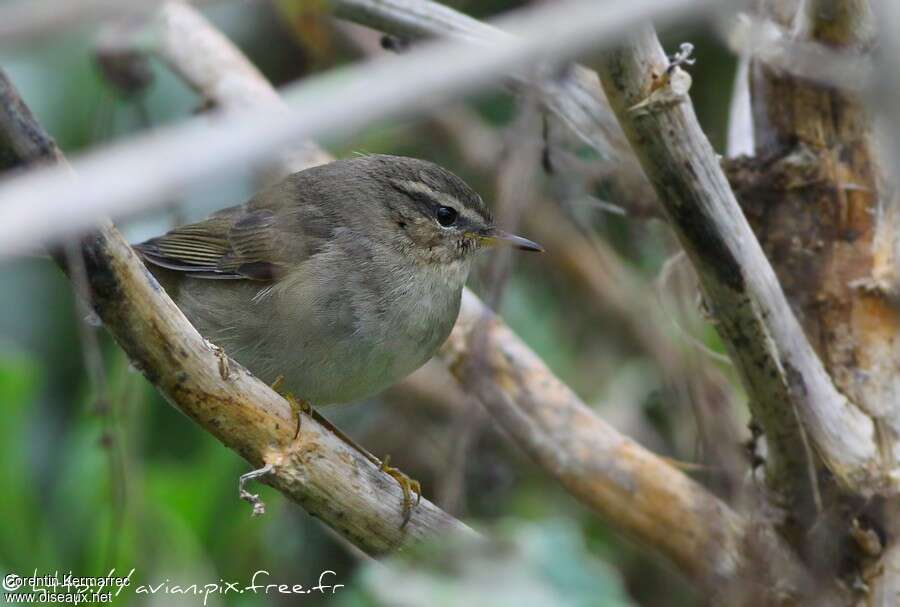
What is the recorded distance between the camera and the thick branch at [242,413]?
103 inches

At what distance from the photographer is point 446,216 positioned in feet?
14.2

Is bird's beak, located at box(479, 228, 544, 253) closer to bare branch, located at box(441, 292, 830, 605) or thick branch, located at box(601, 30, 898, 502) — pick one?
bare branch, located at box(441, 292, 830, 605)

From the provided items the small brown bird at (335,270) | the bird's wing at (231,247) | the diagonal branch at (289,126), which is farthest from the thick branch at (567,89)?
the diagonal branch at (289,126)

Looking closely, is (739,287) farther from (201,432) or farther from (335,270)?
(201,432)

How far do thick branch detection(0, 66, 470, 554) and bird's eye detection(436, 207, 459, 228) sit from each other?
4.18 feet

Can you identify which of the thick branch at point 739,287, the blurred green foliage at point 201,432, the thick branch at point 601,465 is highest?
the thick branch at point 739,287

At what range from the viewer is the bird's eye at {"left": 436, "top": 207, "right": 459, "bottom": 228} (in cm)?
432

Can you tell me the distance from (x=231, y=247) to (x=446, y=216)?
86 centimetres

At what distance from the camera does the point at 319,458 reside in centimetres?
313

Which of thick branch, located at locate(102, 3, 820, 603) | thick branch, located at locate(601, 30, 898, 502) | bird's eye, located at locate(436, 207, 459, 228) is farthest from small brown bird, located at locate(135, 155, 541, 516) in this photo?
thick branch, located at locate(601, 30, 898, 502)

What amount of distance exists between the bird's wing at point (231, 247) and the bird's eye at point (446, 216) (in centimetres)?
57

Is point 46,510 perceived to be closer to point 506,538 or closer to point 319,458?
point 319,458

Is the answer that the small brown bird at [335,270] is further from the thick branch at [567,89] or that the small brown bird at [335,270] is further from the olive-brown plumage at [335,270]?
the thick branch at [567,89]

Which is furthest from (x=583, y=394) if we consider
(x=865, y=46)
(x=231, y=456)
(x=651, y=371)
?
(x=865, y=46)
